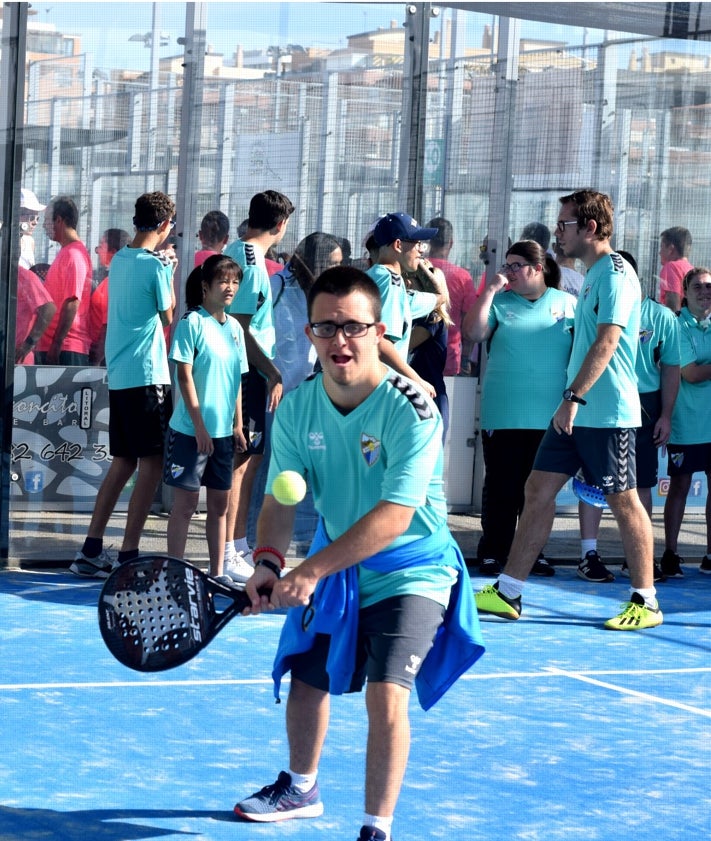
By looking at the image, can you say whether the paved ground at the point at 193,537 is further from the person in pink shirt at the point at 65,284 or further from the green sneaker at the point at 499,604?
the green sneaker at the point at 499,604

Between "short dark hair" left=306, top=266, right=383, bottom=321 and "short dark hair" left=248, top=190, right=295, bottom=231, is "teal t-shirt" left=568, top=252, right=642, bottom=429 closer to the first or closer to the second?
"short dark hair" left=248, top=190, right=295, bottom=231

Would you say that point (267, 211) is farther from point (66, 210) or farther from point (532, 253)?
point (532, 253)

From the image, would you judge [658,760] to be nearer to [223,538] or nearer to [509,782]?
[509,782]

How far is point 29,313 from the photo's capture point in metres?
8.84

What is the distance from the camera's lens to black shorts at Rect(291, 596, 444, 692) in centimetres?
412

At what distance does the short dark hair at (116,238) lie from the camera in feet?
30.0

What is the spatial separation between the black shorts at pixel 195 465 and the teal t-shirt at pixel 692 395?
10.4ft

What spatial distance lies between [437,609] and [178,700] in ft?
6.50

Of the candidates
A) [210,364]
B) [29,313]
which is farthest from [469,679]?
[29,313]

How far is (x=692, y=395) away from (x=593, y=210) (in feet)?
7.61

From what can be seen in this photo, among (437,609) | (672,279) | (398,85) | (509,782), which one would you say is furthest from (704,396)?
(437,609)

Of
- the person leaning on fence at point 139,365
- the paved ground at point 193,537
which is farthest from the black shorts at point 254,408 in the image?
the paved ground at point 193,537

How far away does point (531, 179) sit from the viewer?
396 inches

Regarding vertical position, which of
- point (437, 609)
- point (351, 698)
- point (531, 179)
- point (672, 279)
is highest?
point (531, 179)
